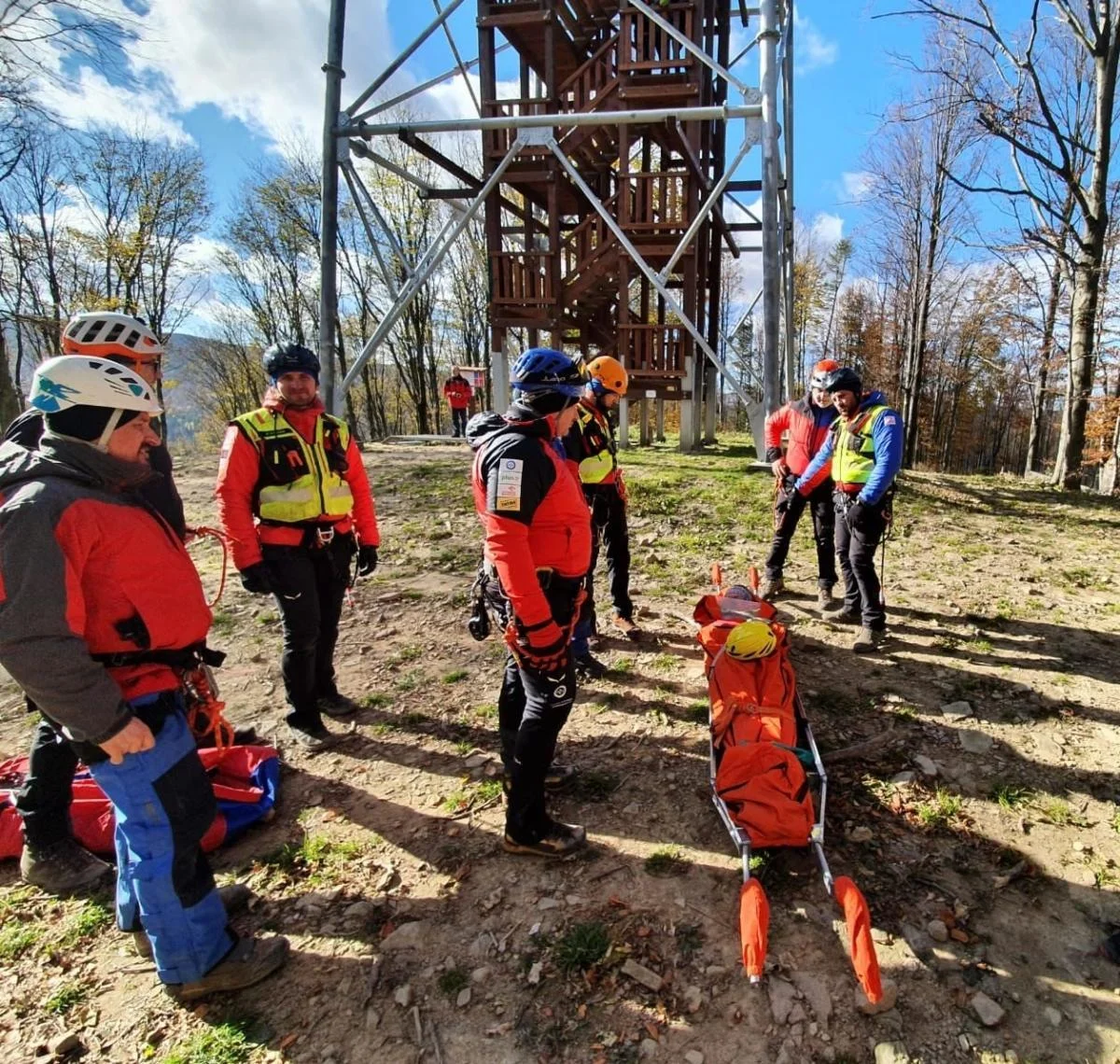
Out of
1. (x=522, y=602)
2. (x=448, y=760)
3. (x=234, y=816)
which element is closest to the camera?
(x=522, y=602)

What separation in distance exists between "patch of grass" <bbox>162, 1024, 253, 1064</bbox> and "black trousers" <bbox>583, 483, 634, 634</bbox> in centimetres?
312

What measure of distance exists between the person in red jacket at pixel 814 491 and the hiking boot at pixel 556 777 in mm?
3244

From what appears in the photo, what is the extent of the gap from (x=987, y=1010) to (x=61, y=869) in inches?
156

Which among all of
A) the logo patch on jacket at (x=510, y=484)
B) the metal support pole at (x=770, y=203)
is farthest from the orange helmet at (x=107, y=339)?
the metal support pole at (x=770, y=203)

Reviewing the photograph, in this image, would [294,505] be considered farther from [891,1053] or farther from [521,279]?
[521,279]

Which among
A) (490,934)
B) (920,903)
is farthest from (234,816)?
(920,903)

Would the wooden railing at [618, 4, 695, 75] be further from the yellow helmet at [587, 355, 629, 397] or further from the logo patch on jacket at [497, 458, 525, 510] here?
the logo patch on jacket at [497, 458, 525, 510]

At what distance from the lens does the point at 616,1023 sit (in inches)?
91.2

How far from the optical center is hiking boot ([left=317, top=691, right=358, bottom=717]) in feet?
14.5

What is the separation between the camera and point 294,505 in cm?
370

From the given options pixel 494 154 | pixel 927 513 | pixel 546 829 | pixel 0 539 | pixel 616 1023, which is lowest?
pixel 616 1023

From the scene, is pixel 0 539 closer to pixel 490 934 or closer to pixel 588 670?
pixel 490 934

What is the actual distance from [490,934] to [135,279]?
34729 mm

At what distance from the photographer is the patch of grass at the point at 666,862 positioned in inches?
117
